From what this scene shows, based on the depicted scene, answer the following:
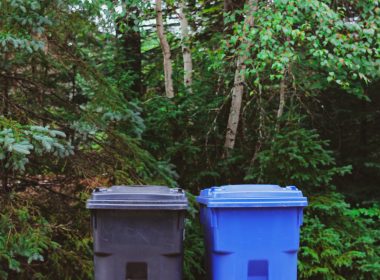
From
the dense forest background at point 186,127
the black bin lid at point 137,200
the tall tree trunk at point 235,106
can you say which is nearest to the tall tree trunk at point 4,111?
the dense forest background at point 186,127

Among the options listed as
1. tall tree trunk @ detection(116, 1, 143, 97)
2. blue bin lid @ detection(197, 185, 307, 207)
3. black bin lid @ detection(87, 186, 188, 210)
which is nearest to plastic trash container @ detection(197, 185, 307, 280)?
blue bin lid @ detection(197, 185, 307, 207)

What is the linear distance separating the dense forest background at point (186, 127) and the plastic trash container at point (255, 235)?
1142mm

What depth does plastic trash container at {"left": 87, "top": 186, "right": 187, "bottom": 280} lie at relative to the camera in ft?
11.7

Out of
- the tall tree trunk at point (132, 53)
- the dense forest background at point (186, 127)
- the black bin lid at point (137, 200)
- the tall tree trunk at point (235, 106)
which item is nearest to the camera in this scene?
the black bin lid at point (137, 200)

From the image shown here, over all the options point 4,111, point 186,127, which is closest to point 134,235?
point 4,111

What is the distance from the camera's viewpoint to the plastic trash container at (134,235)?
357 centimetres

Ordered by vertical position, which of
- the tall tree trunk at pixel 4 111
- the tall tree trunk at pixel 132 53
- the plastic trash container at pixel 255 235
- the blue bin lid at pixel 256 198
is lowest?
the plastic trash container at pixel 255 235

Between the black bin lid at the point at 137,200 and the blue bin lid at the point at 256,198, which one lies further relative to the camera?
the blue bin lid at the point at 256,198

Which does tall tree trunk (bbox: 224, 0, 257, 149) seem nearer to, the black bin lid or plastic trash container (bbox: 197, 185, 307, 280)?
plastic trash container (bbox: 197, 185, 307, 280)

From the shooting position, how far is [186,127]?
271 inches

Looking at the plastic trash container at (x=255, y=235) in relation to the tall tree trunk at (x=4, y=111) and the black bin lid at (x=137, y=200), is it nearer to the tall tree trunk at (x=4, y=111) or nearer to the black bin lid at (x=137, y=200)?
the black bin lid at (x=137, y=200)

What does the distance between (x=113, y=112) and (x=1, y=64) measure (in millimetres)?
1102

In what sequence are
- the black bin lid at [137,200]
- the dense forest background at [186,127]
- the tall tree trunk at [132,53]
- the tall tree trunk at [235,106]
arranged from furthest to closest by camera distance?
the tall tree trunk at [132,53], the tall tree trunk at [235,106], the dense forest background at [186,127], the black bin lid at [137,200]

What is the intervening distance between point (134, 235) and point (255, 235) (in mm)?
895
